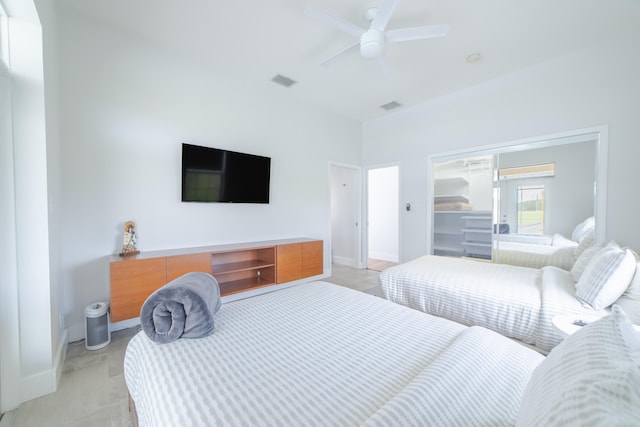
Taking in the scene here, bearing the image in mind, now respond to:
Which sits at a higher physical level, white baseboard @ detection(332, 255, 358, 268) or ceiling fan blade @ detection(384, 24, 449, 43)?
ceiling fan blade @ detection(384, 24, 449, 43)

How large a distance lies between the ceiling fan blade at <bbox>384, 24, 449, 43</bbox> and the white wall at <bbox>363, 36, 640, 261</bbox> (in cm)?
195

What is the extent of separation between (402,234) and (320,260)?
1617 millimetres

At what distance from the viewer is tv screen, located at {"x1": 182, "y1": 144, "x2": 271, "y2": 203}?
2.88 metres

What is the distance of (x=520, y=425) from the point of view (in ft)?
1.81

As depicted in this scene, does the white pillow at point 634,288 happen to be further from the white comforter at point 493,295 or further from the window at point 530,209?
the window at point 530,209

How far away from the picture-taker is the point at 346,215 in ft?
17.3

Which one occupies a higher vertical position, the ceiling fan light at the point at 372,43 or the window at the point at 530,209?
the ceiling fan light at the point at 372,43

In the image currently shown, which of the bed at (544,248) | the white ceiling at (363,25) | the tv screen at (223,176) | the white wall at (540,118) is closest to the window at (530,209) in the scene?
the bed at (544,248)

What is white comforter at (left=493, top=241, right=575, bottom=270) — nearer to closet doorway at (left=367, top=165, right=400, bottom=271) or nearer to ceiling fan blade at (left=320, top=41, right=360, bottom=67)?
closet doorway at (left=367, top=165, right=400, bottom=271)

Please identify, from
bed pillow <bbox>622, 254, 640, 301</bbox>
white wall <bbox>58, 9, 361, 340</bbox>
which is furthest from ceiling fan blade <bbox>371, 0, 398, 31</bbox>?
bed pillow <bbox>622, 254, 640, 301</bbox>

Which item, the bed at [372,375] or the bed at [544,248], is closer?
the bed at [372,375]

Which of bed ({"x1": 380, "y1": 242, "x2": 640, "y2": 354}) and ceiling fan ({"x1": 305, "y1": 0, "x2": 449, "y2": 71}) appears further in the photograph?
ceiling fan ({"x1": 305, "y1": 0, "x2": 449, "y2": 71})

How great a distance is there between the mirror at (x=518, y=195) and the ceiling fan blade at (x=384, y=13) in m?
2.51

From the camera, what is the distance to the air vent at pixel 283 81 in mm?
3373
